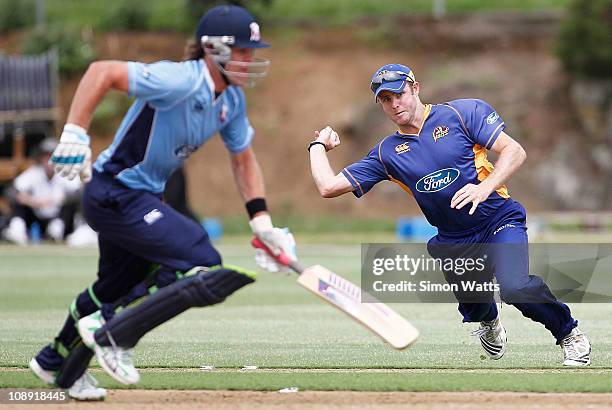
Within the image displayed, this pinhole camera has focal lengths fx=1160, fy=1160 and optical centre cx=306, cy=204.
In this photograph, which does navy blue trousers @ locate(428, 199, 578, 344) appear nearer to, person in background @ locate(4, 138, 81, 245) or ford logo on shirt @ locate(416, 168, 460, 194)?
ford logo on shirt @ locate(416, 168, 460, 194)

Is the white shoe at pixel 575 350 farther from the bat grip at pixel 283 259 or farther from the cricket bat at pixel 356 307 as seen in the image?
the bat grip at pixel 283 259

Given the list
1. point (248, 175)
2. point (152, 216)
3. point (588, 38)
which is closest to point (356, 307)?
point (248, 175)

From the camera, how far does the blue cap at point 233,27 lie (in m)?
6.49

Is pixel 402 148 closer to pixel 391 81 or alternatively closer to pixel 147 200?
pixel 391 81

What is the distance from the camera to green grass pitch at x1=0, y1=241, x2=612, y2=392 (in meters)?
7.05

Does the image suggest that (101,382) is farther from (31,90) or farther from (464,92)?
(464,92)

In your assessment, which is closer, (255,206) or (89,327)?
(89,327)

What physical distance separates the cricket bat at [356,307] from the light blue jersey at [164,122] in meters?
0.92

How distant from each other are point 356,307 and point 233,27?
1.73 meters

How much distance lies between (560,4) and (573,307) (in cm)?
2625

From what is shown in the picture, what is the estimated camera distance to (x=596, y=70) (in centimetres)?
3155

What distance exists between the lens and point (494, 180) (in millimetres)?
7422

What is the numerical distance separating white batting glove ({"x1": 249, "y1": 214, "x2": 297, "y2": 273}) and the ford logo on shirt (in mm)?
1398

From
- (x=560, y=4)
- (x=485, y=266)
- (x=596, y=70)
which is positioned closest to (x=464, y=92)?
(x=596, y=70)
